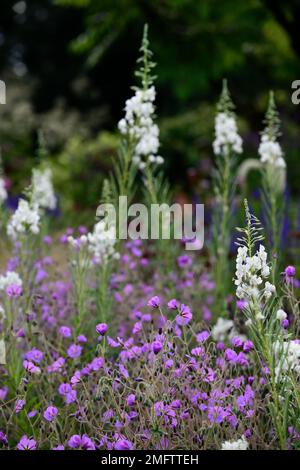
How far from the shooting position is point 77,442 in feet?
7.77

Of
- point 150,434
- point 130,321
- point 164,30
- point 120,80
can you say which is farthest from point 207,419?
point 120,80

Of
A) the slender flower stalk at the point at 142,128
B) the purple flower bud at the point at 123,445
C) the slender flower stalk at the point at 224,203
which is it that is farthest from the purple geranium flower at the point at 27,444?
the slender flower stalk at the point at 224,203

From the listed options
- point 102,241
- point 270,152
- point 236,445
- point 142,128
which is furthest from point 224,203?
point 236,445

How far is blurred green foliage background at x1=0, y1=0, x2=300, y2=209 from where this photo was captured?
295 inches

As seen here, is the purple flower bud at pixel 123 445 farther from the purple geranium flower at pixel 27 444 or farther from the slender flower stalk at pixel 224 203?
the slender flower stalk at pixel 224 203

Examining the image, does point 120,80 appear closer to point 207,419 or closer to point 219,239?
point 219,239

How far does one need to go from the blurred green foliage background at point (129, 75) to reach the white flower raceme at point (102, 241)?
4074 millimetres

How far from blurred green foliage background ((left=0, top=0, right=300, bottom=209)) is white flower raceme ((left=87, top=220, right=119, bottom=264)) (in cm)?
407

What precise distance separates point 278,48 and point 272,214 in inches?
251

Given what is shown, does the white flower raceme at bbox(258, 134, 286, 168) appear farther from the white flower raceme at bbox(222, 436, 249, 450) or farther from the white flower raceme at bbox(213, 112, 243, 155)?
the white flower raceme at bbox(222, 436, 249, 450)

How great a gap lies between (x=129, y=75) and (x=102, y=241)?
473 inches

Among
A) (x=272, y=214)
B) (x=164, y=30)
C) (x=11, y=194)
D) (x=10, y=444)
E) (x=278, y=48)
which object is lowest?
(x=10, y=444)

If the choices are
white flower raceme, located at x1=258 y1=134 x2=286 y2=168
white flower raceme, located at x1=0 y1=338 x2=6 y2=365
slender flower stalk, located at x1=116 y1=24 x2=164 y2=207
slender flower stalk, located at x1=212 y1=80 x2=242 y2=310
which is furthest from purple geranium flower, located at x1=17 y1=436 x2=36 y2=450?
white flower raceme, located at x1=258 y1=134 x2=286 y2=168

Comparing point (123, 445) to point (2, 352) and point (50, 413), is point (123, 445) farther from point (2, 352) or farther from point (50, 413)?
point (2, 352)
